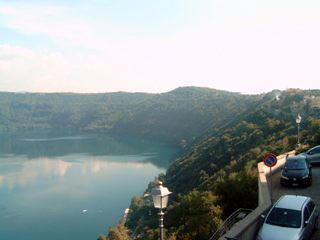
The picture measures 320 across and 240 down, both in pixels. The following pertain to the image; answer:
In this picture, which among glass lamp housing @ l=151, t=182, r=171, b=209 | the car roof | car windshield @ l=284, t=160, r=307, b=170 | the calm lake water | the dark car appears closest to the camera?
glass lamp housing @ l=151, t=182, r=171, b=209

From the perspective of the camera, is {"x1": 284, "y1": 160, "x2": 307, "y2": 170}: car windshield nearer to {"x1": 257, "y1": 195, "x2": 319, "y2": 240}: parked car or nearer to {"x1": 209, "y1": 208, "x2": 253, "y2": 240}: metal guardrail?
{"x1": 209, "y1": 208, "x2": 253, "y2": 240}: metal guardrail

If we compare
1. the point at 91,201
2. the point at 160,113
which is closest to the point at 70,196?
→ the point at 91,201

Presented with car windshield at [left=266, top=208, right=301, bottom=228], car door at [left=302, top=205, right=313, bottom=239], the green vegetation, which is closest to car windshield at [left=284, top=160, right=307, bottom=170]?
the green vegetation

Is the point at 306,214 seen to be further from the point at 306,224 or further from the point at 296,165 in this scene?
the point at 296,165

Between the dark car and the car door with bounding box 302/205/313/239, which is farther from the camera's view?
the dark car

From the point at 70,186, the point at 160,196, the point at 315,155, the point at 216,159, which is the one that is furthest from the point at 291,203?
the point at 70,186

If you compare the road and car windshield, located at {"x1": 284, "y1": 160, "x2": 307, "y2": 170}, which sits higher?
car windshield, located at {"x1": 284, "y1": 160, "x2": 307, "y2": 170}
